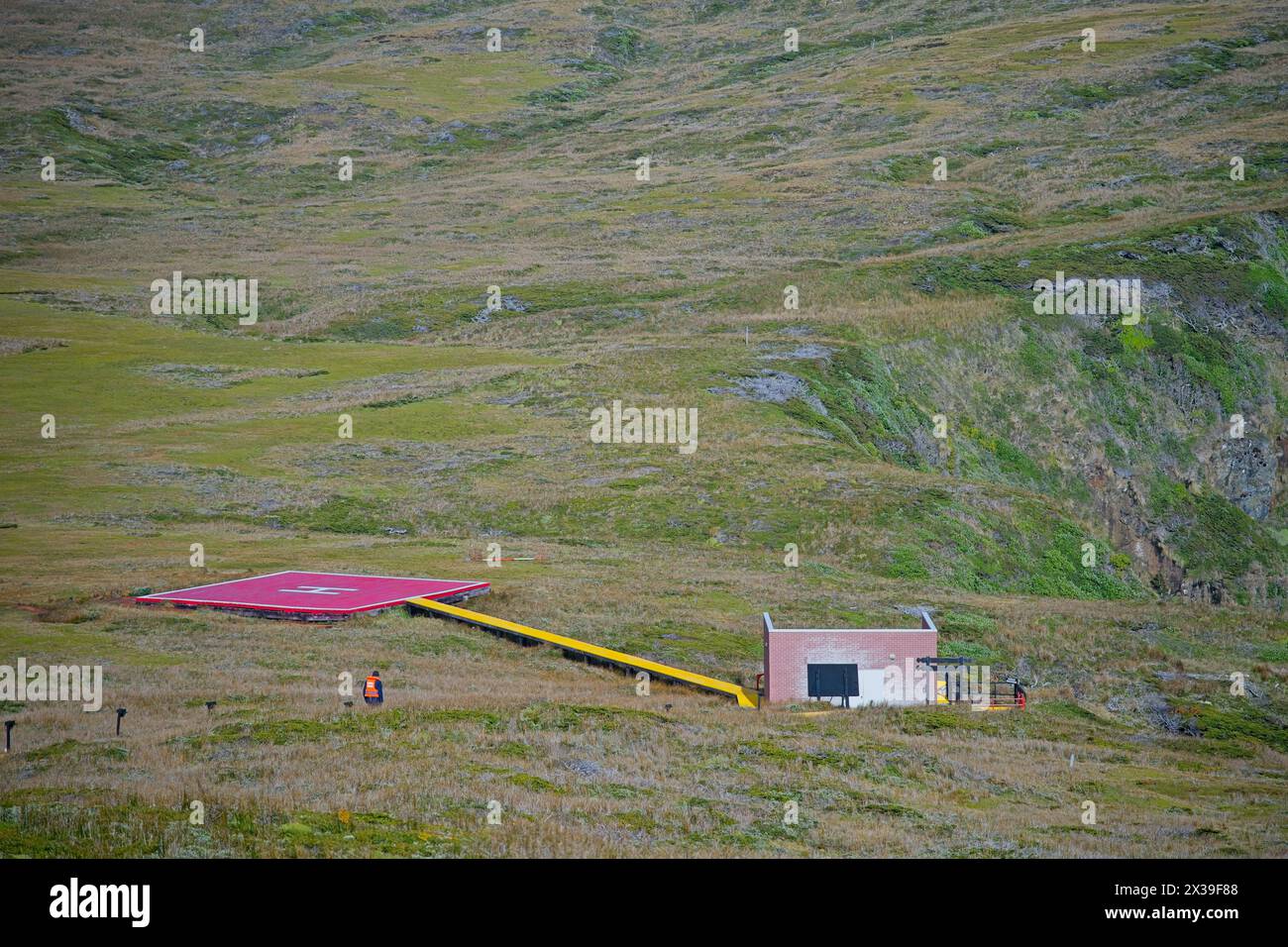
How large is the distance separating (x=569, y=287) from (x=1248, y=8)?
12580 cm

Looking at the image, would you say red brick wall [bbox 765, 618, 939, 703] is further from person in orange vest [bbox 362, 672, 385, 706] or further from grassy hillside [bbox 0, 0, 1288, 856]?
person in orange vest [bbox 362, 672, 385, 706]

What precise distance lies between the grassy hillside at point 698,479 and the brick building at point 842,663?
8.39 feet

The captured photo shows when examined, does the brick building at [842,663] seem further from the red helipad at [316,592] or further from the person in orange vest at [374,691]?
the red helipad at [316,592]

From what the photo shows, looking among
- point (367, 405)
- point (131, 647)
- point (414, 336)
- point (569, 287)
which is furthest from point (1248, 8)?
point (131, 647)

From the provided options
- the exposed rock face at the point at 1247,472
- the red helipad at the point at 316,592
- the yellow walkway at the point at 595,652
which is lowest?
the yellow walkway at the point at 595,652

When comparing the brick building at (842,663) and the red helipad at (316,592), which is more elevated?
the red helipad at (316,592)

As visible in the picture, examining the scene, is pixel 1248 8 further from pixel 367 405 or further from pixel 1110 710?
pixel 1110 710

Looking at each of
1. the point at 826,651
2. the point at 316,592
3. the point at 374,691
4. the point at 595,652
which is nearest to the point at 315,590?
the point at 316,592

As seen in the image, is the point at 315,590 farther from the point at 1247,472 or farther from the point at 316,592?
the point at 1247,472

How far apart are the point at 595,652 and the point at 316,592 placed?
39.2 ft

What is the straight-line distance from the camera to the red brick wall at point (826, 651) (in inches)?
1544

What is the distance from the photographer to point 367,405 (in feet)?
273

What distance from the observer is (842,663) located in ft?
130

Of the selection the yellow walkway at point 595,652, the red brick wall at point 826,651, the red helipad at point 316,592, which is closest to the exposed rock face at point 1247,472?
the red brick wall at point 826,651
